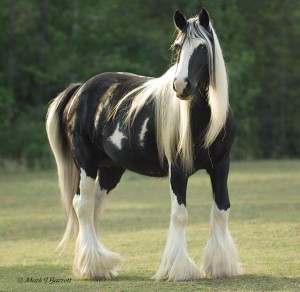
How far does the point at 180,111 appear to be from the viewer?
820 cm

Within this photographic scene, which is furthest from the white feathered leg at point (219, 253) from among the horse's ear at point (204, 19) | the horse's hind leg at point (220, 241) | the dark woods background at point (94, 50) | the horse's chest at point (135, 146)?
the dark woods background at point (94, 50)

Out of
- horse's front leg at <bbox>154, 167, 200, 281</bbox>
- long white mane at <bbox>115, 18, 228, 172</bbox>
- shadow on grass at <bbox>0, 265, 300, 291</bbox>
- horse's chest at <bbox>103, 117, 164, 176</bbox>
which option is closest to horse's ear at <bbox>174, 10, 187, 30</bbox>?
long white mane at <bbox>115, 18, 228, 172</bbox>

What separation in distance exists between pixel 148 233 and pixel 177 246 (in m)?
5.13

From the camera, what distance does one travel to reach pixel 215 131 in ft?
26.4

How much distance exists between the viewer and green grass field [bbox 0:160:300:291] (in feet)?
27.6

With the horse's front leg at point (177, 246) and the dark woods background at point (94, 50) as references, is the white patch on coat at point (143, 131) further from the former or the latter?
the dark woods background at point (94, 50)

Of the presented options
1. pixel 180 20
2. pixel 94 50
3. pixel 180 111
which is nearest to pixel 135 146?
pixel 180 111

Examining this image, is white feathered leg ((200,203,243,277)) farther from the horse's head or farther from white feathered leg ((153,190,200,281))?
the horse's head

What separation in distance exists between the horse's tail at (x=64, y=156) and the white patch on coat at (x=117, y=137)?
775 millimetres

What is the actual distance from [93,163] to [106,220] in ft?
20.8

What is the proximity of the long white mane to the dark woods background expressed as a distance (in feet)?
80.2

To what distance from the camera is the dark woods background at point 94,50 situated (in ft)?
119

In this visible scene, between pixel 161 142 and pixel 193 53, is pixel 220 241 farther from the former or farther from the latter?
pixel 193 53

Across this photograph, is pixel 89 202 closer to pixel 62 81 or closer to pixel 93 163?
pixel 93 163
